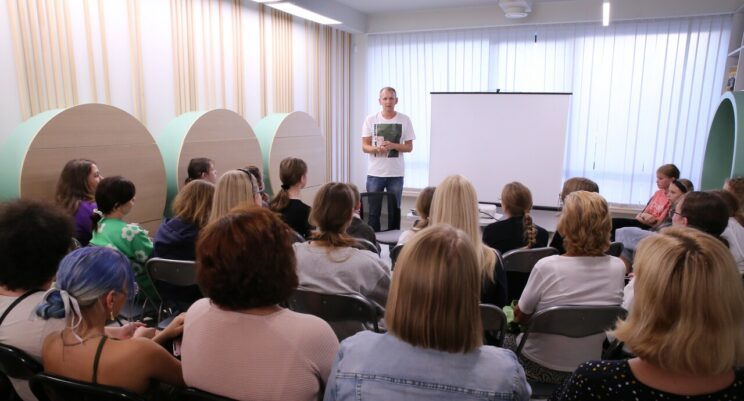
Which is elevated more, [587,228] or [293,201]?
[587,228]

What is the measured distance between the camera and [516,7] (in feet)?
16.8

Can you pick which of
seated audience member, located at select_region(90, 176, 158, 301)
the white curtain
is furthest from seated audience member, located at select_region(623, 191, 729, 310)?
the white curtain

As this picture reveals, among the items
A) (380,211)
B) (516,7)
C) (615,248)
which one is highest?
(516,7)

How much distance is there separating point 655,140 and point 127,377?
19.0 ft

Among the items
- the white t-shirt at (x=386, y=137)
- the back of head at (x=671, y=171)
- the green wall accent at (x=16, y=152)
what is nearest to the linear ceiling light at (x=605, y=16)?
the back of head at (x=671, y=171)

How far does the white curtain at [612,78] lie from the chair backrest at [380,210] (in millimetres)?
2013

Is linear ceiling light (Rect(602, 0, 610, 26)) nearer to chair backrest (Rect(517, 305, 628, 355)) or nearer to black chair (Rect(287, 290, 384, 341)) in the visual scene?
chair backrest (Rect(517, 305, 628, 355))

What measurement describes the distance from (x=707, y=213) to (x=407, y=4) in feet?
14.6

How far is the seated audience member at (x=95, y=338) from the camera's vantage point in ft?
3.90

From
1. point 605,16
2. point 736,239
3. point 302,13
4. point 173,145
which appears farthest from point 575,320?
point 302,13

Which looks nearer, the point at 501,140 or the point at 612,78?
the point at 612,78

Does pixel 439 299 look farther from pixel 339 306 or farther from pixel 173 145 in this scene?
pixel 173 145

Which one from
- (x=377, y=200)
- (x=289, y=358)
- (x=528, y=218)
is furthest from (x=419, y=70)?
(x=289, y=358)

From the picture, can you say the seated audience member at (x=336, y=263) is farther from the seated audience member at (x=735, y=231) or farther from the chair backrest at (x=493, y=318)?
the seated audience member at (x=735, y=231)
